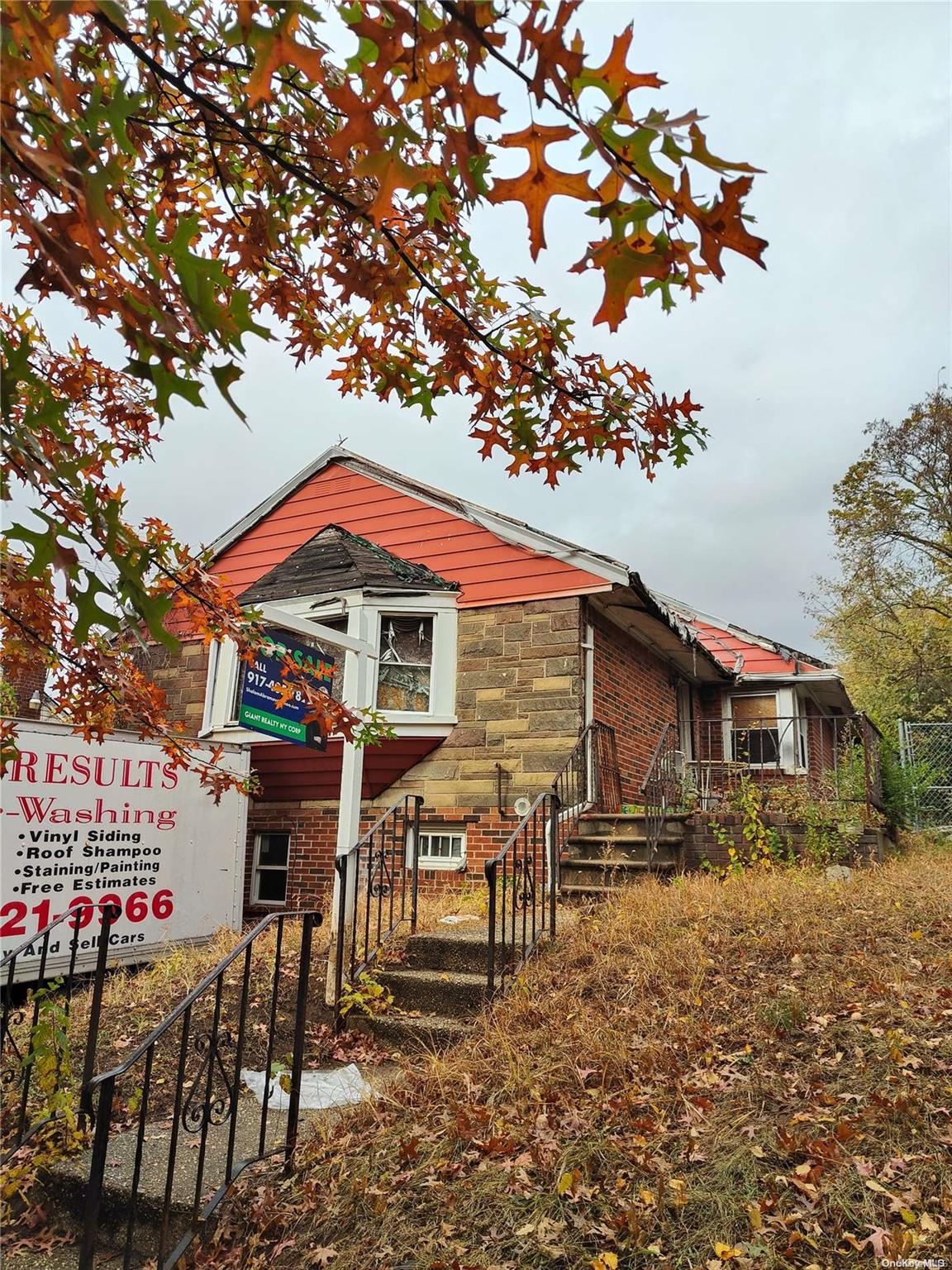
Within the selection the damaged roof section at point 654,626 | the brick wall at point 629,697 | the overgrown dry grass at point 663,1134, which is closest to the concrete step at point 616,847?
the brick wall at point 629,697

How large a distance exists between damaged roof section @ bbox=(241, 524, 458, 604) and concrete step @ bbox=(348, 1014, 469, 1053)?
5.55 meters

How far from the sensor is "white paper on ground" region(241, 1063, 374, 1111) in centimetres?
485

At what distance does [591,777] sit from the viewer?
31.7 ft

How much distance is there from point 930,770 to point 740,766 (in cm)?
466

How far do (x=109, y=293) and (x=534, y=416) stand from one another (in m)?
2.23

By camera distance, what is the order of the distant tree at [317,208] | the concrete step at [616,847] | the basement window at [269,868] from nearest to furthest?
the distant tree at [317,208]
the concrete step at [616,847]
the basement window at [269,868]

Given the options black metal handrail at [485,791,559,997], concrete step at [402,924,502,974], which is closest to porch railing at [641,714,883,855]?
black metal handrail at [485,791,559,997]

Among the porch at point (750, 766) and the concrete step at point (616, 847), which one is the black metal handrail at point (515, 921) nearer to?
the concrete step at point (616, 847)

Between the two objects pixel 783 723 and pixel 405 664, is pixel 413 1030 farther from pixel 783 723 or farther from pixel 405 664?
pixel 783 723

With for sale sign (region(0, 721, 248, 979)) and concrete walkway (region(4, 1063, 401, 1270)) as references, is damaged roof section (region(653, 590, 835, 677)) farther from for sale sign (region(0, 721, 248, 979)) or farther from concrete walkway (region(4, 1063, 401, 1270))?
concrete walkway (region(4, 1063, 401, 1270))

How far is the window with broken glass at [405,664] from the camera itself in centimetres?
1033

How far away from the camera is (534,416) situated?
3725 mm

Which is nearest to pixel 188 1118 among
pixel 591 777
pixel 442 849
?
pixel 442 849

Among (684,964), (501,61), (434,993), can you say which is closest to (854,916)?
(684,964)
